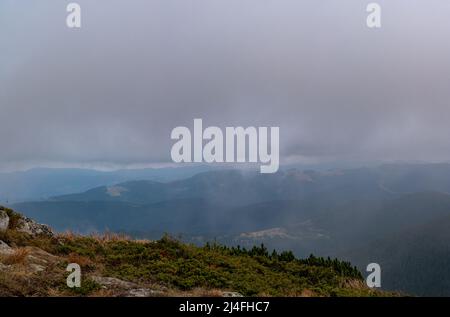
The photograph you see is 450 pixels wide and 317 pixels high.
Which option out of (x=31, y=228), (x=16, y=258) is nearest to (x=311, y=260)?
(x=31, y=228)

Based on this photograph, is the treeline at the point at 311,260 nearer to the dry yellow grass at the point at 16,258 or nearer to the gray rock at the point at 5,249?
the gray rock at the point at 5,249

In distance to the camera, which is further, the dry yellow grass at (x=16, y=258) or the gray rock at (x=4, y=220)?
the gray rock at (x=4, y=220)

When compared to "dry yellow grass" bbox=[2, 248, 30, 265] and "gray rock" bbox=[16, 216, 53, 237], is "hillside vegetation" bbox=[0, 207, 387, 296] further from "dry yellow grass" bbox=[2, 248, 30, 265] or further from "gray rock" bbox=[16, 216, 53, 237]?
"gray rock" bbox=[16, 216, 53, 237]

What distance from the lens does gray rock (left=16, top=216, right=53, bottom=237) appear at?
24.3 m

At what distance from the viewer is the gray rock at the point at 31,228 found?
24.3m

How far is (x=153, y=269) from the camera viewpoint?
20.8m

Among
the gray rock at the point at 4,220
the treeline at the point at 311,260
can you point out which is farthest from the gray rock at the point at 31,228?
the treeline at the point at 311,260

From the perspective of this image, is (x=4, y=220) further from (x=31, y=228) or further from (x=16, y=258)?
(x=16, y=258)

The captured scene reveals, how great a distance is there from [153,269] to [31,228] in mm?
8143

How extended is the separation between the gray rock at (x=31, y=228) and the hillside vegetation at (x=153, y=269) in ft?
0.35

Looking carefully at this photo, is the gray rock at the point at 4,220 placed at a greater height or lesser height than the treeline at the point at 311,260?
greater

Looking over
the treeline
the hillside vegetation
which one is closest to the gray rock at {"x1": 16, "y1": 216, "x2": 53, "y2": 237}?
the hillside vegetation
